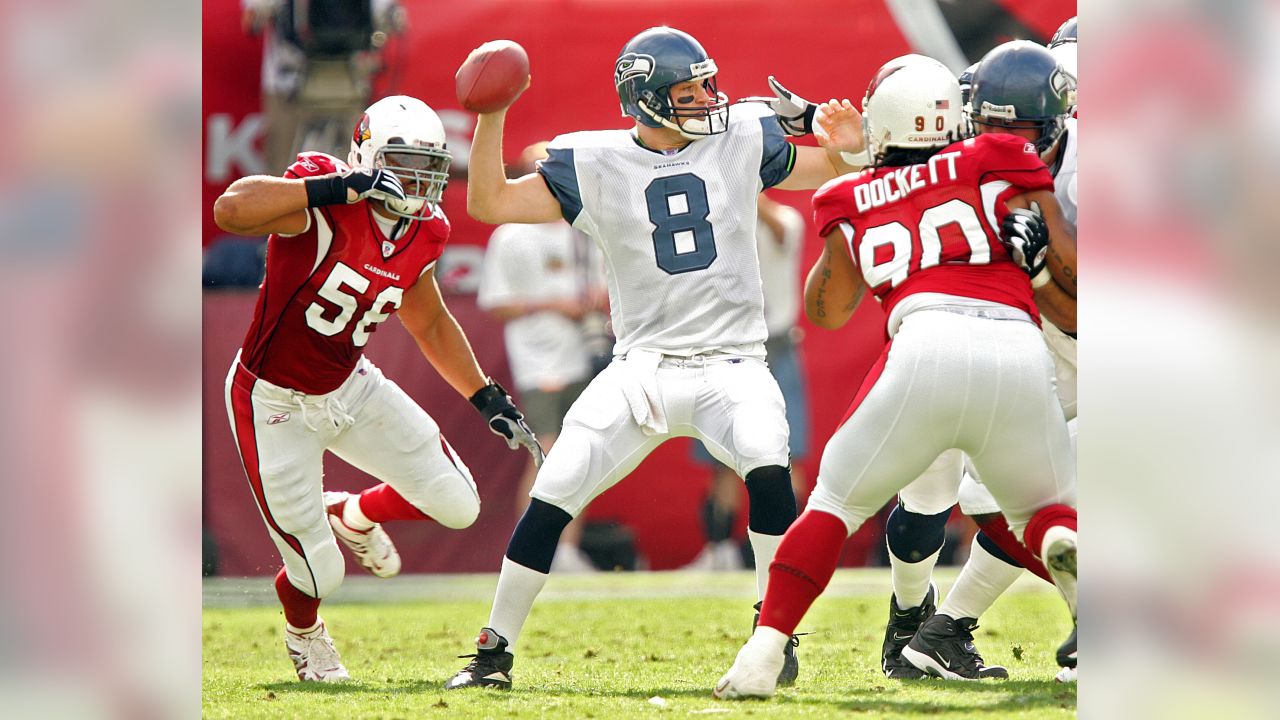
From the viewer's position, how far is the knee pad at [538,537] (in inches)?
166

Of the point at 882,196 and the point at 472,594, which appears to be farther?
the point at 472,594

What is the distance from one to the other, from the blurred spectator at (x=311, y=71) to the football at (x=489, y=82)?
3.24 m

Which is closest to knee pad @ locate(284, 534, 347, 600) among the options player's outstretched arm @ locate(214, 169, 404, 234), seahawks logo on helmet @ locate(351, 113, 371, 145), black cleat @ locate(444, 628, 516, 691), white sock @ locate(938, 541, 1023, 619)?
black cleat @ locate(444, 628, 516, 691)

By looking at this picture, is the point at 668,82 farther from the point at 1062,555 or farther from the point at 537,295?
the point at 537,295

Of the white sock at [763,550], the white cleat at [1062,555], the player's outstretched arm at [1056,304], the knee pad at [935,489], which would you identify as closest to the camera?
the white cleat at [1062,555]

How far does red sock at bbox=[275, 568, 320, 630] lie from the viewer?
15.2 feet

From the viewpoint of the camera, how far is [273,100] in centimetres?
754

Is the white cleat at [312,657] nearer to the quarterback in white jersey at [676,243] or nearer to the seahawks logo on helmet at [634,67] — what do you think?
the quarterback in white jersey at [676,243]

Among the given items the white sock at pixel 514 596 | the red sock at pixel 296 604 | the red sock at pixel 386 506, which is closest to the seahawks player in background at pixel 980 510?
the white sock at pixel 514 596

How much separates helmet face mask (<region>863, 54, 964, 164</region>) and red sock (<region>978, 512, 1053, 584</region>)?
1.09m
